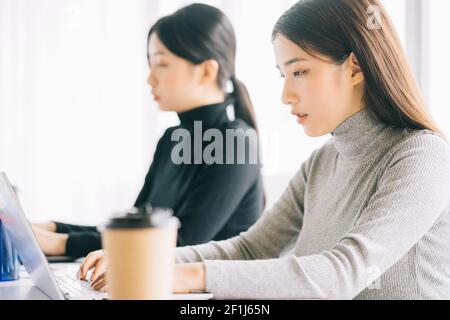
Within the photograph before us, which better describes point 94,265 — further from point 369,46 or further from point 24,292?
point 369,46

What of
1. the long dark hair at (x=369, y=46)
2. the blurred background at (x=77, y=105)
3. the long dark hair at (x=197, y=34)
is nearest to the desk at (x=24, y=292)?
the long dark hair at (x=369, y=46)

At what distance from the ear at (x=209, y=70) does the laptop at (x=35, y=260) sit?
810mm

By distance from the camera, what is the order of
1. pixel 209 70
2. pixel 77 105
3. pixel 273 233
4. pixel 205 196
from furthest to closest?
pixel 77 105 → pixel 209 70 → pixel 205 196 → pixel 273 233

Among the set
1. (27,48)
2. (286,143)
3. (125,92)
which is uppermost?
(27,48)

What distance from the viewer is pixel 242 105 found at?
1727 mm

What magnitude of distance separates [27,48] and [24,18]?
0.13 metres

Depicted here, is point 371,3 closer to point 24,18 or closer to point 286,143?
point 286,143

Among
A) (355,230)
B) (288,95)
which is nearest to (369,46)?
(288,95)

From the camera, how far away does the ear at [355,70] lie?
3.34ft

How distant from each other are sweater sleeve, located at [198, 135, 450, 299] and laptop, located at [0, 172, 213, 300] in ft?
0.18

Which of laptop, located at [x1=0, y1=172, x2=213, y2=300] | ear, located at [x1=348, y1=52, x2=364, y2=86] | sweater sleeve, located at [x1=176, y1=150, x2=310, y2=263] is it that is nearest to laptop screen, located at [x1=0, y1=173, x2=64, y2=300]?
laptop, located at [x1=0, y1=172, x2=213, y2=300]

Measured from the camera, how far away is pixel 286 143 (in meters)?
2.40

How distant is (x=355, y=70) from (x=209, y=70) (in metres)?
0.68
